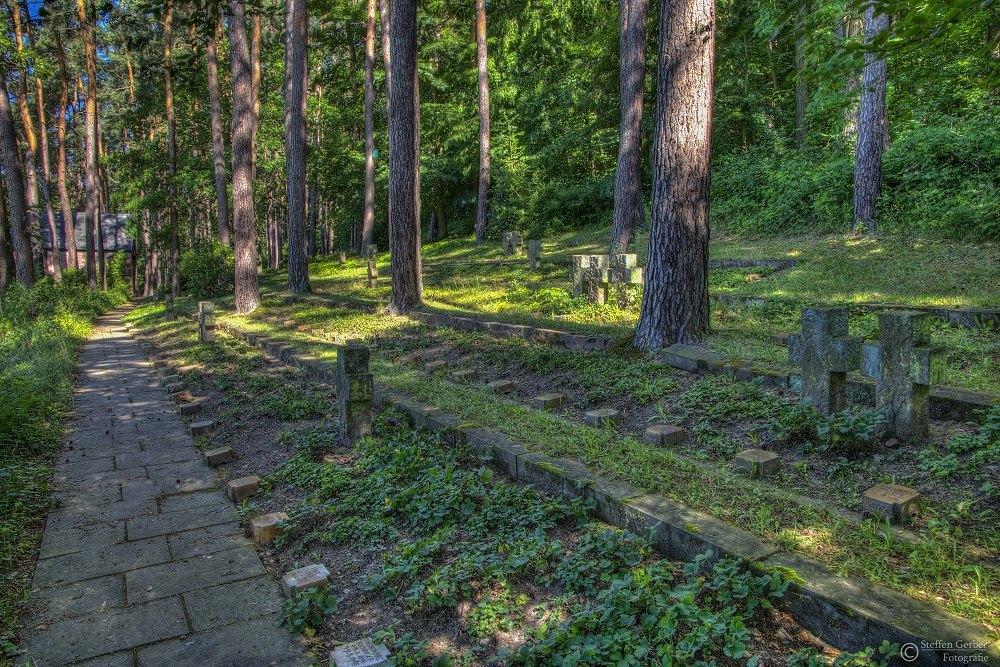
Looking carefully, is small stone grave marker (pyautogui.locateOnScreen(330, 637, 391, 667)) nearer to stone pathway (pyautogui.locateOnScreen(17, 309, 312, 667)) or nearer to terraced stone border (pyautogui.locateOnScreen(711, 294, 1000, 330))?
stone pathway (pyautogui.locateOnScreen(17, 309, 312, 667))

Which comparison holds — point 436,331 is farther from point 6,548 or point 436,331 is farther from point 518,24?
point 518,24

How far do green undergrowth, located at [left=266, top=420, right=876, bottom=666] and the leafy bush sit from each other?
60.1 feet

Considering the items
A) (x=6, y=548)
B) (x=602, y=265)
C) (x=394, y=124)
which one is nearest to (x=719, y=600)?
(x=6, y=548)

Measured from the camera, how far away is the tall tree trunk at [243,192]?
588 inches

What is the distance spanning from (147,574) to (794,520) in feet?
11.6

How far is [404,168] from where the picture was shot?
36.9ft

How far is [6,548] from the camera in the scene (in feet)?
12.4

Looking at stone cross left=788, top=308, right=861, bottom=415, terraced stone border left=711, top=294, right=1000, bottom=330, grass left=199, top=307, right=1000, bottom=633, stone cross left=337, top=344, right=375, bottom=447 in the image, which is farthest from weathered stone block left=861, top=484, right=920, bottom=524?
stone cross left=337, top=344, right=375, bottom=447

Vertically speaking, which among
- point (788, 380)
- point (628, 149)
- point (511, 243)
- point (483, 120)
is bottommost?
point (788, 380)

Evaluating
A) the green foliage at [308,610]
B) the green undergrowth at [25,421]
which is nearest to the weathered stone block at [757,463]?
the green foliage at [308,610]

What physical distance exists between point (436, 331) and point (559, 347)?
2.83 meters

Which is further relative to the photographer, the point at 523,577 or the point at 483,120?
the point at 483,120

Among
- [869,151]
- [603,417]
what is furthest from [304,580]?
[869,151]

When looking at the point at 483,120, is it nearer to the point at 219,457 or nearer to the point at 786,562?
the point at 219,457
